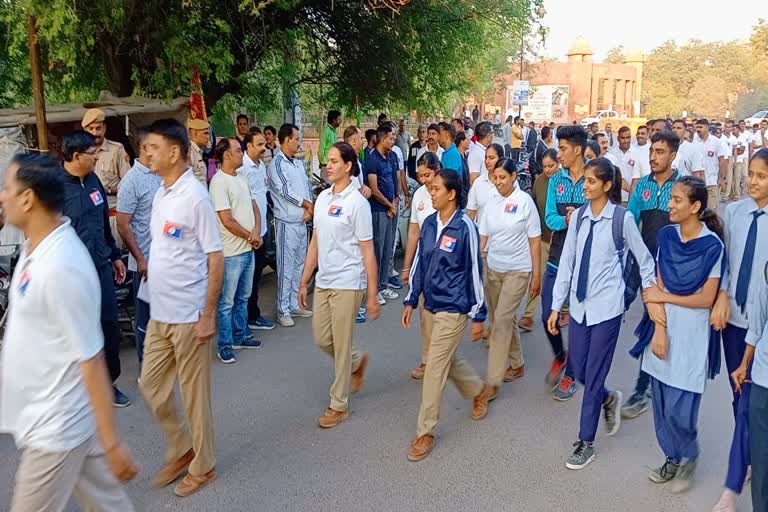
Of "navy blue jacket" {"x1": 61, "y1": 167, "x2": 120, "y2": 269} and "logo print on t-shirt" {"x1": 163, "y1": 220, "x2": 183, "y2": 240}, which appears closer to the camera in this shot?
"logo print on t-shirt" {"x1": 163, "y1": 220, "x2": 183, "y2": 240}

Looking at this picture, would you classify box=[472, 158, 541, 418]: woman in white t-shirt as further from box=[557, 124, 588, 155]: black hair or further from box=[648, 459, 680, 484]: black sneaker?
box=[648, 459, 680, 484]: black sneaker

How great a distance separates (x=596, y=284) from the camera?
13.6 feet

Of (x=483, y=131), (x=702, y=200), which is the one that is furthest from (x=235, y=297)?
(x=483, y=131)

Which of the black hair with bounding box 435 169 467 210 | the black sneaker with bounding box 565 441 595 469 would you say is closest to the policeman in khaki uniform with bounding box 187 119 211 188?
the black hair with bounding box 435 169 467 210

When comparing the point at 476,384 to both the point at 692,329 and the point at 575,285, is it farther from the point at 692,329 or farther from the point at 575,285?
the point at 692,329

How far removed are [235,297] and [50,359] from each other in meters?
3.85

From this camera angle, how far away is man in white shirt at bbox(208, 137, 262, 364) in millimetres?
6035

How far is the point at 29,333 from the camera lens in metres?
2.49

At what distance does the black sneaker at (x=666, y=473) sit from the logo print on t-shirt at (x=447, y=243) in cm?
175

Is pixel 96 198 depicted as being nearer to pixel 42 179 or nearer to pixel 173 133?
pixel 173 133

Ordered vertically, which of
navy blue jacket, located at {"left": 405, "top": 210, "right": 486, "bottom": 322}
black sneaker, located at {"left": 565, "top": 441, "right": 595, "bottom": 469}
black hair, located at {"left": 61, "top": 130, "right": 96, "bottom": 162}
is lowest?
black sneaker, located at {"left": 565, "top": 441, "right": 595, "bottom": 469}

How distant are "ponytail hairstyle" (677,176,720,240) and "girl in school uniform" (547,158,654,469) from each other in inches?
14.7

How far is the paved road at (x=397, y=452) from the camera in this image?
3.85 m

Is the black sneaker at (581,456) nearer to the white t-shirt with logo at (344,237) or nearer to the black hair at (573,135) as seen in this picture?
the white t-shirt with logo at (344,237)
